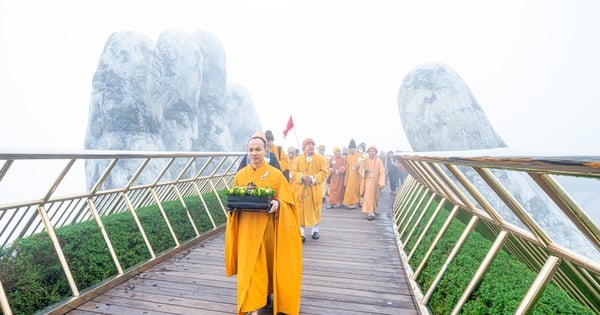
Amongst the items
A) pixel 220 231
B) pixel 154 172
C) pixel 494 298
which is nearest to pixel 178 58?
pixel 154 172

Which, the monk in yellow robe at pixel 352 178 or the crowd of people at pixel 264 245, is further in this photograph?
the monk in yellow robe at pixel 352 178

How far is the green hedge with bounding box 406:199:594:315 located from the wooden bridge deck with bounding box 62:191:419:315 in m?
0.46

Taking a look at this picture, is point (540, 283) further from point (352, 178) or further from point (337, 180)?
point (337, 180)

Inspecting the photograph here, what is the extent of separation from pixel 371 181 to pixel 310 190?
124 inches

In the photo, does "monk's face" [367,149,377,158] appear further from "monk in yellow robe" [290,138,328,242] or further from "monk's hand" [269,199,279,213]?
"monk's hand" [269,199,279,213]

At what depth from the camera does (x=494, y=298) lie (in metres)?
2.35

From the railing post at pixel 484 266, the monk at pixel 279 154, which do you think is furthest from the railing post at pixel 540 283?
the monk at pixel 279 154

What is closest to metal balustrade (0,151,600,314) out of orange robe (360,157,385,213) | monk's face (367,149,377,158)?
orange robe (360,157,385,213)

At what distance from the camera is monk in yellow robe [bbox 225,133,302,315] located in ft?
10.4

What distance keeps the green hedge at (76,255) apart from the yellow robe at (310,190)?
7.54ft

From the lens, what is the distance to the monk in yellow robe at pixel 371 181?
9.24 metres

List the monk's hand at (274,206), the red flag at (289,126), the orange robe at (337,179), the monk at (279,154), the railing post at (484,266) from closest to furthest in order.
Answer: the railing post at (484,266), the monk's hand at (274,206), the monk at (279,154), the red flag at (289,126), the orange robe at (337,179)

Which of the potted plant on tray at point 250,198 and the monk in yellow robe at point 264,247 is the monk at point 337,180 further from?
the potted plant on tray at point 250,198

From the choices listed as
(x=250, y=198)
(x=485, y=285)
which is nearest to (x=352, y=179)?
(x=250, y=198)
